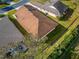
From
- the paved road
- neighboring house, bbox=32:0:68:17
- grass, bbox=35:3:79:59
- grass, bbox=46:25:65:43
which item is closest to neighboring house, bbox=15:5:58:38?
grass, bbox=46:25:65:43

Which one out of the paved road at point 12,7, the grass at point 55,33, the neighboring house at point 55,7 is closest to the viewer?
the grass at point 55,33

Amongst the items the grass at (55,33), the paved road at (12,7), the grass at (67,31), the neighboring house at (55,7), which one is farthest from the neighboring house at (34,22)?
the neighboring house at (55,7)

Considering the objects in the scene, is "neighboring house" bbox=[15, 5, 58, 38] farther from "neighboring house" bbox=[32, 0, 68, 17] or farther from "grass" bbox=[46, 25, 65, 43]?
"neighboring house" bbox=[32, 0, 68, 17]

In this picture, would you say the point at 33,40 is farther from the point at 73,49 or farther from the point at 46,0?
the point at 46,0

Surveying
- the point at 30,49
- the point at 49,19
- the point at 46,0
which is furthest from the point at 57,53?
the point at 46,0

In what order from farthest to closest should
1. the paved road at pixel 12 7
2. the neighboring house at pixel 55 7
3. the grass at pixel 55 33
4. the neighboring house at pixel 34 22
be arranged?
the neighboring house at pixel 55 7
the paved road at pixel 12 7
the grass at pixel 55 33
the neighboring house at pixel 34 22

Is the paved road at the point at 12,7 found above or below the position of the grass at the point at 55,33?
below

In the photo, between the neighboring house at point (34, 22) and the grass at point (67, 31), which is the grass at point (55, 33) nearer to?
the neighboring house at point (34, 22)
